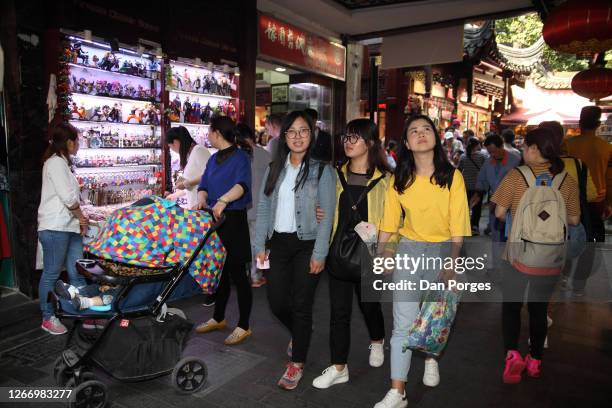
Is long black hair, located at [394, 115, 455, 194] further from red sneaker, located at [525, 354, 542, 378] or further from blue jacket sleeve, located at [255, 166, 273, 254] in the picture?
red sneaker, located at [525, 354, 542, 378]

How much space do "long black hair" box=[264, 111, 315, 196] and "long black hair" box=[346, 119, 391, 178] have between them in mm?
272

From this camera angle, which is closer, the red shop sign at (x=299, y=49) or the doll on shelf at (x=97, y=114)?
the doll on shelf at (x=97, y=114)

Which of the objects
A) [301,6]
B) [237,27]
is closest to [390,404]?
[237,27]

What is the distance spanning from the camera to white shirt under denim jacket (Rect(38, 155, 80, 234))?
3658 millimetres

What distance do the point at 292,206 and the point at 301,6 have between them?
5.61 meters

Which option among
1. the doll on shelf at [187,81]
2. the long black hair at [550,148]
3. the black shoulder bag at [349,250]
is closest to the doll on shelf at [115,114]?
the doll on shelf at [187,81]

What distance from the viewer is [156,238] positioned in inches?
107

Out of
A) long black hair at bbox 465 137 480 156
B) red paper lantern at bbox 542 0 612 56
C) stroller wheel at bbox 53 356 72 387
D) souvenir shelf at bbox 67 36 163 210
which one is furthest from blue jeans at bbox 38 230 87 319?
long black hair at bbox 465 137 480 156

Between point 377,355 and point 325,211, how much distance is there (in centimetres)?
129

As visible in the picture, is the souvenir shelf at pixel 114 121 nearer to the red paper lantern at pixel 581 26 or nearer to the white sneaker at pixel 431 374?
the white sneaker at pixel 431 374

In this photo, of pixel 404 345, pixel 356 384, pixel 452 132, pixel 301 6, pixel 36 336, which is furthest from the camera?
pixel 452 132

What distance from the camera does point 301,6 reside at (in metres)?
7.47

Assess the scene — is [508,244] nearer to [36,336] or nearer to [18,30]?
[36,336]

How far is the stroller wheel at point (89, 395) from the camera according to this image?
2.53 meters
